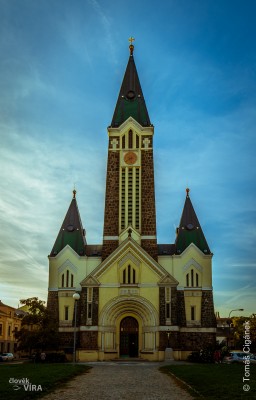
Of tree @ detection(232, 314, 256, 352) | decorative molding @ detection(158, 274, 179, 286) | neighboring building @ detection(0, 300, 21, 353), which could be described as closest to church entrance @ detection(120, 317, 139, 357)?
decorative molding @ detection(158, 274, 179, 286)

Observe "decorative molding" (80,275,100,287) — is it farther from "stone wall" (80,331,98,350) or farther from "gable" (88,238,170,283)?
"stone wall" (80,331,98,350)

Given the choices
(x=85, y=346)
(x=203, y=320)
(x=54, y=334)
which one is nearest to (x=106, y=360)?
(x=85, y=346)

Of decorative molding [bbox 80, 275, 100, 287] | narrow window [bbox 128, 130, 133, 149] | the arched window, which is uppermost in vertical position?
narrow window [bbox 128, 130, 133, 149]

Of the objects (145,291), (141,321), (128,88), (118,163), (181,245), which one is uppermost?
(128,88)

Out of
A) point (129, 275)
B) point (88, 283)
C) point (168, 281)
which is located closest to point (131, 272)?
point (129, 275)

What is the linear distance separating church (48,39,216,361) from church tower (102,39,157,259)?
0.11 m

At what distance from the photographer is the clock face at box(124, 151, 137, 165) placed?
54.0m

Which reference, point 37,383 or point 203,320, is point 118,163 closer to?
point 203,320

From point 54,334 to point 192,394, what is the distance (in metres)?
27.8

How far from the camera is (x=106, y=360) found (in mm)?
45094

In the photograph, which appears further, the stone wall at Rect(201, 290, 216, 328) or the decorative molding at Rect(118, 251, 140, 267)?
the stone wall at Rect(201, 290, 216, 328)

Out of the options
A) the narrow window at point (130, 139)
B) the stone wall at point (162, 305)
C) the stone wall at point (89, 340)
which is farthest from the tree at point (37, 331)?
the narrow window at point (130, 139)

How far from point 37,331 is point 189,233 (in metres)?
21.1

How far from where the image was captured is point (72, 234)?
54.8 metres
